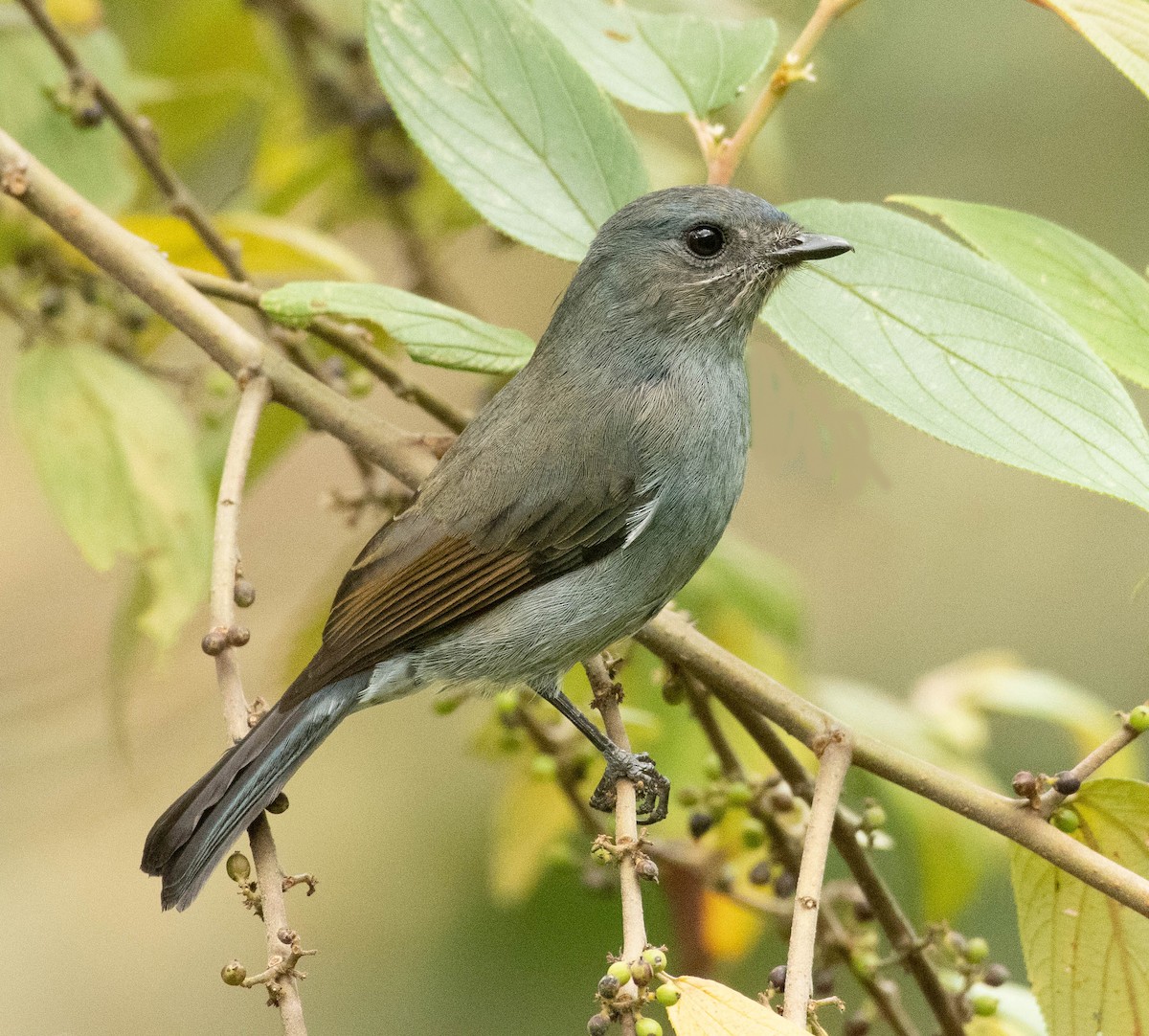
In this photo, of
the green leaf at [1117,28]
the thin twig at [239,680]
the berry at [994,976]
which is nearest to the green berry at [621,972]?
the thin twig at [239,680]

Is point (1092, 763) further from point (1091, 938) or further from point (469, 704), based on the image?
point (469, 704)

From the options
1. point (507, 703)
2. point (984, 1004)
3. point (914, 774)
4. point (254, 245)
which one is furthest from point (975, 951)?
point (254, 245)

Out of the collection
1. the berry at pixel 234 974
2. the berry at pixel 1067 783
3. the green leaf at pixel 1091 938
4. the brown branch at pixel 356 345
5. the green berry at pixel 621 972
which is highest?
the brown branch at pixel 356 345

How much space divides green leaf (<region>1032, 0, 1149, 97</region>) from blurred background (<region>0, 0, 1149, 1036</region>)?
5.14 feet

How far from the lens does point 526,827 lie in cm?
332

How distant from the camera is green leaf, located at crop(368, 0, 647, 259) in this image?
7.77 feet

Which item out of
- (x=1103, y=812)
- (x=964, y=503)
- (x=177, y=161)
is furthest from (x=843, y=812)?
(x=964, y=503)

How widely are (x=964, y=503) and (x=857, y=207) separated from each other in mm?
5290

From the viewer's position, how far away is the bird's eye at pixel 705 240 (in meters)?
3.03

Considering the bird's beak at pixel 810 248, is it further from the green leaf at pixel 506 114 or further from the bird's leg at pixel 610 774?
the bird's leg at pixel 610 774

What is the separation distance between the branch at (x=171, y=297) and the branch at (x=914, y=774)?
0.71 meters

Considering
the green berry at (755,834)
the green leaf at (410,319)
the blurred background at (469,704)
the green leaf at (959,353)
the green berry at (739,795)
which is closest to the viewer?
the green leaf at (959,353)

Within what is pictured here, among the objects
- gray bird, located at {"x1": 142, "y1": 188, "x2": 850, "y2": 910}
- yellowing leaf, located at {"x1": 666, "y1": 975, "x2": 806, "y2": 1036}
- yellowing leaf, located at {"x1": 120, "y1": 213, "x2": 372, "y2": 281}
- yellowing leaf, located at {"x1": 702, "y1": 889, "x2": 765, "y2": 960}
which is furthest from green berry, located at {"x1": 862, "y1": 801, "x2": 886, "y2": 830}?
yellowing leaf, located at {"x1": 120, "y1": 213, "x2": 372, "y2": 281}

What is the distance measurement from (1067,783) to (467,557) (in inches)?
52.4
